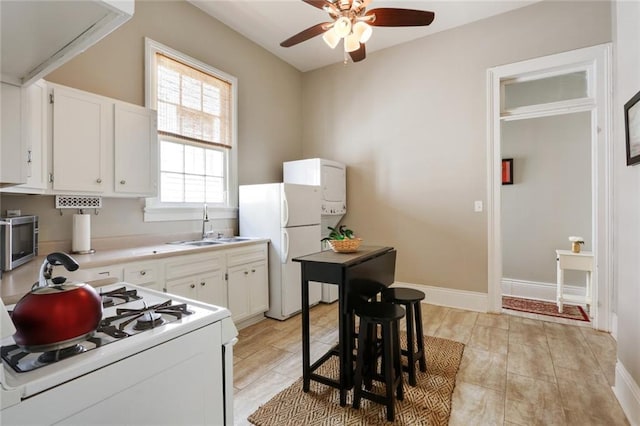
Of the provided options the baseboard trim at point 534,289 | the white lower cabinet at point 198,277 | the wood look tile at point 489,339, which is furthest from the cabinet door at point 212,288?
the baseboard trim at point 534,289

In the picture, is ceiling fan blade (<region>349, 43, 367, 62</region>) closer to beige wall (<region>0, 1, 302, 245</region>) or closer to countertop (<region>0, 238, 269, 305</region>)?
beige wall (<region>0, 1, 302, 245</region>)

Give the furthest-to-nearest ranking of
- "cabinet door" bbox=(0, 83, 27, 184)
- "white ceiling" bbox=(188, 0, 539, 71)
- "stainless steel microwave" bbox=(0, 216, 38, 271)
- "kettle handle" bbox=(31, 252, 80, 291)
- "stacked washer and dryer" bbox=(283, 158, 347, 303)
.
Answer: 1. "stacked washer and dryer" bbox=(283, 158, 347, 303)
2. "white ceiling" bbox=(188, 0, 539, 71)
3. "stainless steel microwave" bbox=(0, 216, 38, 271)
4. "cabinet door" bbox=(0, 83, 27, 184)
5. "kettle handle" bbox=(31, 252, 80, 291)

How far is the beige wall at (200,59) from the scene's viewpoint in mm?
2469

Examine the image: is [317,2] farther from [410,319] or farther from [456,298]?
[456,298]

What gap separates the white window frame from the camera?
2.91 metres

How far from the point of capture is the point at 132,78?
281 centimetres

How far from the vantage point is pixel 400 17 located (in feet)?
7.68

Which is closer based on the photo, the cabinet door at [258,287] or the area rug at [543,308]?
the cabinet door at [258,287]

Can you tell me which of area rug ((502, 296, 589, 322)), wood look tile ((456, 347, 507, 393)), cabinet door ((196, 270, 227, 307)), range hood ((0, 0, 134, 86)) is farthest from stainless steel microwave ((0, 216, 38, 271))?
area rug ((502, 296, 589, 322))

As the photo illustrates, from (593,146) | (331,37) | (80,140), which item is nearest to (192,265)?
(80,140)

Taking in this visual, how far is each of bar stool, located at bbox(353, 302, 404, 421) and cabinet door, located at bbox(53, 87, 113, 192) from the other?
2.15m

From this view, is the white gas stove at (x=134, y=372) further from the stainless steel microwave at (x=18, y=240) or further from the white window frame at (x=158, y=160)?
the white window frame at (x=158, y=160)

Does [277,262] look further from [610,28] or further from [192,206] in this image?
[610,28]

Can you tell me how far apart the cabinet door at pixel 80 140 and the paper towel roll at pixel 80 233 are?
25 centimetres
